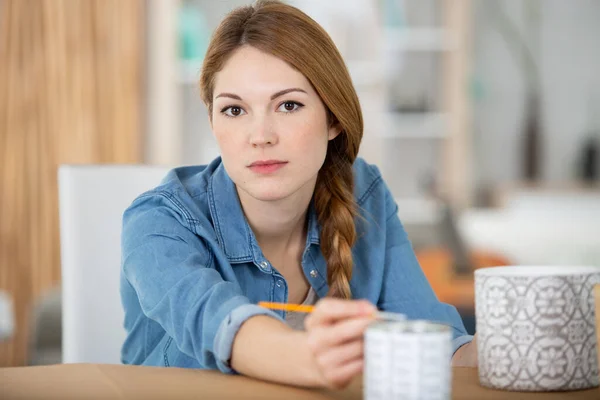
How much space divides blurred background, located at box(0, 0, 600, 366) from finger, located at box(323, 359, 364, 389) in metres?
2.52

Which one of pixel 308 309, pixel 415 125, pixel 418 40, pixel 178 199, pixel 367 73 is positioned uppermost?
pixel 418 40

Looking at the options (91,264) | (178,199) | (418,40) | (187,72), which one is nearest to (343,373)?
(178,199)

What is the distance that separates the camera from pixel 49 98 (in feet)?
Result: 14.1

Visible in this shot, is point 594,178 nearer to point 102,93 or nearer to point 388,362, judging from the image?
point 102,93

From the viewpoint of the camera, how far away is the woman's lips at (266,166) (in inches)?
50.2

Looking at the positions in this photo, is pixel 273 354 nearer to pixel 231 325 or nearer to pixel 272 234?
pixel 231 325

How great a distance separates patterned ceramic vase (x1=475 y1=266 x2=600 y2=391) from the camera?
876 millimetres

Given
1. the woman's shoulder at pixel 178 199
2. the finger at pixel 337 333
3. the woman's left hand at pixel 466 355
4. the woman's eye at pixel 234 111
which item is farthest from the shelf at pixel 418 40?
the finger at pixel 337 333

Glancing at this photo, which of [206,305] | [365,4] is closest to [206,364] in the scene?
[206,305]

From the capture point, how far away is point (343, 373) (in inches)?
33.2

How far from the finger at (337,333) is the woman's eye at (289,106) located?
518 millimetres

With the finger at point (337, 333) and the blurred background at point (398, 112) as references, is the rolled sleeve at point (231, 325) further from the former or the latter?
the blurred background at point (398, 112)

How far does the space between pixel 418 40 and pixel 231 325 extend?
4098mm

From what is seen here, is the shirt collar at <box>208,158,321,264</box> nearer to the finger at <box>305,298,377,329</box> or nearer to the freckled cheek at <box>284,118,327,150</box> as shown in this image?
the freckled cheek at <box>284,118,327,150</box>
